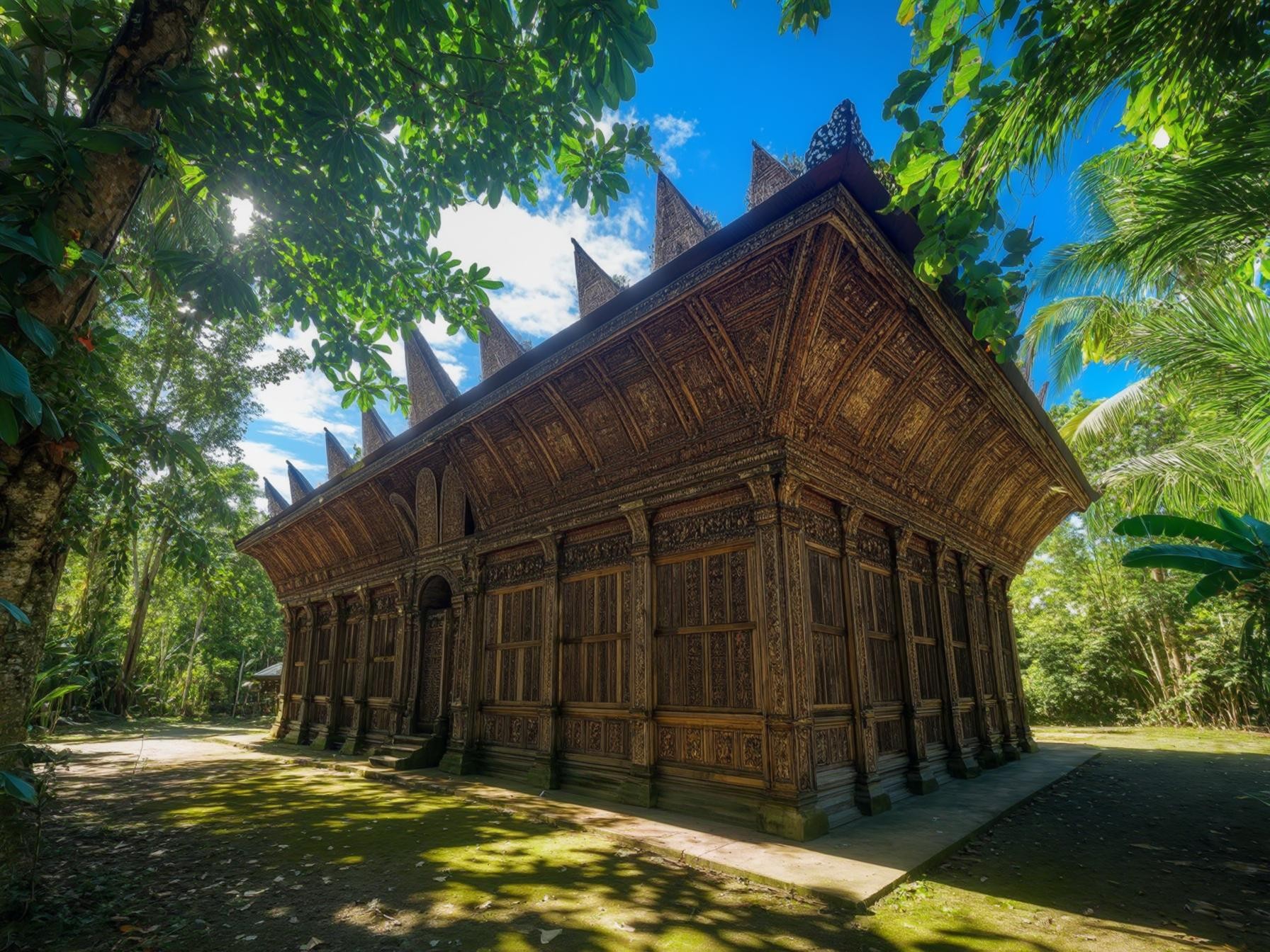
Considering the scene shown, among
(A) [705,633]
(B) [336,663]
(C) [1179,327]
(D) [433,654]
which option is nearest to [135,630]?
(B) [336,663]

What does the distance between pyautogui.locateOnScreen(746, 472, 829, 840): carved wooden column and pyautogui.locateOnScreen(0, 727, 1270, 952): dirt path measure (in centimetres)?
119

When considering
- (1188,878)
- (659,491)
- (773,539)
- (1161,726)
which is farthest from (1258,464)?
(1161,726)

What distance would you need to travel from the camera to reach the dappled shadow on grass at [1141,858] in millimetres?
3963

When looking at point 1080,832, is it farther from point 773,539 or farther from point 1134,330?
point 1134,330

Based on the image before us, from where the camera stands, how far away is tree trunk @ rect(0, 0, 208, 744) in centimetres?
303

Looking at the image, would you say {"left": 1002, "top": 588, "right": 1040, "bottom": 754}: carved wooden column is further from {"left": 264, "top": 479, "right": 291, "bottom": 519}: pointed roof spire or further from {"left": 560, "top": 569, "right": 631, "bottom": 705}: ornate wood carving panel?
{"left": 264, "top": 479, "right": 291, "bottom": 519}: pointed roof spire

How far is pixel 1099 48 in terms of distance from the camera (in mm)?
3725

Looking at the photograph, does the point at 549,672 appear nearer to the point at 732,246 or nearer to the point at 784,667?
the point at 784,667

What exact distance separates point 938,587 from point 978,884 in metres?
5.51

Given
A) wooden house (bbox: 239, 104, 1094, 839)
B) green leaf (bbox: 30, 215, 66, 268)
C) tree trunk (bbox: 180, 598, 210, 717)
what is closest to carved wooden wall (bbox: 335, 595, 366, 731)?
wooden house (bbox: 239, 104, 1094, 839)

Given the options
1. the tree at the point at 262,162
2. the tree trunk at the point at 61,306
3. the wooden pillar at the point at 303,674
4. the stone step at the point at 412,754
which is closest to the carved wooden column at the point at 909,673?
the tree at the point at 262,162

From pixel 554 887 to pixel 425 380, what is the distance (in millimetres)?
12215

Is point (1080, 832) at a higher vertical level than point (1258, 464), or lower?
lower

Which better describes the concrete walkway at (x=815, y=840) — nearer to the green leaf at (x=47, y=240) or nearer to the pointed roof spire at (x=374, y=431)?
the green leaf at (x=47, y=240)
